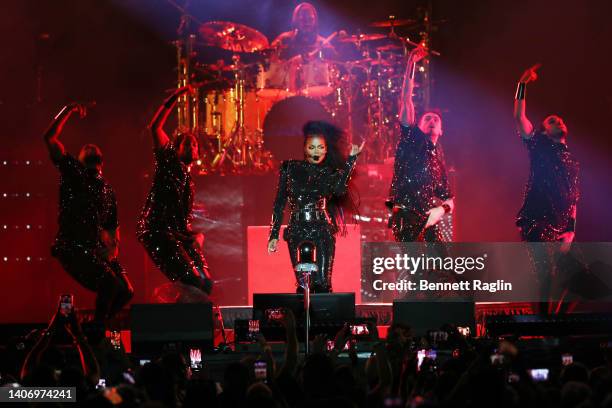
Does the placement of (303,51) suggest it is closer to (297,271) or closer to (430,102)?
(430,102)

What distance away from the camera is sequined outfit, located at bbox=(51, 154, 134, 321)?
32.7ft

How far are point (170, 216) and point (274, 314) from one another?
86.6 inches

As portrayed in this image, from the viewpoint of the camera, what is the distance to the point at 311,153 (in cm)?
955

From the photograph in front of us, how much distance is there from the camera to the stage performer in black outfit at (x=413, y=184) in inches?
399

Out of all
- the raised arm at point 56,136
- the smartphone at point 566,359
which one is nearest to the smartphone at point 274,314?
the smartphone at point 566,359

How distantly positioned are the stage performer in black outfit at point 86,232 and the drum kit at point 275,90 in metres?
3.67

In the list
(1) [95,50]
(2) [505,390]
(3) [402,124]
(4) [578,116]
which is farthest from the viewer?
(1) [95,50]

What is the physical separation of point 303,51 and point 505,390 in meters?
9.42

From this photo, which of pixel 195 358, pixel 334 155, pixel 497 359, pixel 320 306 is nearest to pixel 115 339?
pixel 195 358

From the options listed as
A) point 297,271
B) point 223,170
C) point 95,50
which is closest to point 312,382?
point 297,271

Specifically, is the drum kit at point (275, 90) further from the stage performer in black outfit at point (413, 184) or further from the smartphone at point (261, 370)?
the smartphone at point (261, 370)

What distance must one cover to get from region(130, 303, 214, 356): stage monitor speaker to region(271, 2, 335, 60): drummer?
20.4 feet

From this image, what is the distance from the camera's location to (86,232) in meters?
9.99

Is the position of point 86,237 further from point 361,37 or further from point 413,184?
point 361,37
